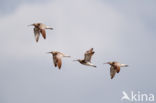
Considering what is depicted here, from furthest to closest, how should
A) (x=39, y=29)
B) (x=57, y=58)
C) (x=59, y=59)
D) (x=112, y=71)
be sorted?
(x=39, y=29)
(x=112, y=71)
(x=57, y=58)
(x=59, y=59)

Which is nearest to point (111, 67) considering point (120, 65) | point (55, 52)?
point (120, 65)

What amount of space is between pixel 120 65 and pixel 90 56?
291cm

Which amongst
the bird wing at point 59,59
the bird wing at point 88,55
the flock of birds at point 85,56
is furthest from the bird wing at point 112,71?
the bird wing at point 59,59

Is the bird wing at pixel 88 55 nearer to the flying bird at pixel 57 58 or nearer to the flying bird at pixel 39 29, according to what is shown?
the flying bird at pixel 57 58

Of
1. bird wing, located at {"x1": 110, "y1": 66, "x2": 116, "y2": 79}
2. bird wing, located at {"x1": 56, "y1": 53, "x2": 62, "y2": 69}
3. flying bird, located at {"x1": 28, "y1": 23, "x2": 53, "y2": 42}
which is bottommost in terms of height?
bird wing, located at {"x1": 110, "y1": 66, "x2": 116, "y2": 79}

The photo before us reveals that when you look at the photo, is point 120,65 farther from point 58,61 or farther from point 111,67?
point 58,61

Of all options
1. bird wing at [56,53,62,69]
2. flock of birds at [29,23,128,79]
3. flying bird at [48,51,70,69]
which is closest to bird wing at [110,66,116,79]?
flock of birds at [29,23,128,79]

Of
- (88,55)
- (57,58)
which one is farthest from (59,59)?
(88,55)

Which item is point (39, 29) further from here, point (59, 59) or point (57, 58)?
point (59, 59)

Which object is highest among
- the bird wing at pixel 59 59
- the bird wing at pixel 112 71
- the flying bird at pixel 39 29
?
the flying bird at pixel 39 29

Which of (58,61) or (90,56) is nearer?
(58,61)

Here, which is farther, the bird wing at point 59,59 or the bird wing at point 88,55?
the bird wing at point 88,55

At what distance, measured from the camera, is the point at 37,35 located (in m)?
56.7

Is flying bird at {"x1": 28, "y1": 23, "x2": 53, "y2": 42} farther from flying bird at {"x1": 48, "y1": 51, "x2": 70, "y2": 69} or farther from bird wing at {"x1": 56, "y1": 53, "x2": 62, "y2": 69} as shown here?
bird wing at {"x1": 56, "y1": 53, "x2": 62, "y2": 69}
